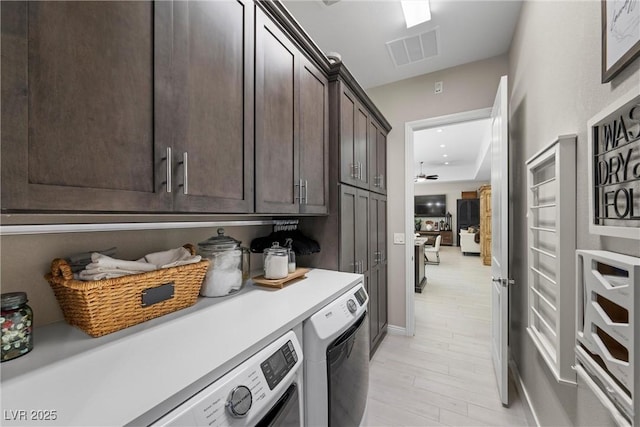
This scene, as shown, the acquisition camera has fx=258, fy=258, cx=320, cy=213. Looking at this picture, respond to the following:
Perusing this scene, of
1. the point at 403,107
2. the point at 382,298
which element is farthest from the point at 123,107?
the point at 403,107

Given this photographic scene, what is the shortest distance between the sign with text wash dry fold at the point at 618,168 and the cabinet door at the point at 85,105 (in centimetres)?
139

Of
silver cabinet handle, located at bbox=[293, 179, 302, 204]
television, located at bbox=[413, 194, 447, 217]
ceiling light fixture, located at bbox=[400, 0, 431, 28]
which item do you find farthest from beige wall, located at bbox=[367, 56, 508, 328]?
television, located at bbox=[413, 194, 447, 217]

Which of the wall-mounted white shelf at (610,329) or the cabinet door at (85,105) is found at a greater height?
the cabinet door at (85,105)

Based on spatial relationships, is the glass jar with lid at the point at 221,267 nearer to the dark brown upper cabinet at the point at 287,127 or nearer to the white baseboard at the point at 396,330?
the dark brown upper cabinet at the point at 287,127

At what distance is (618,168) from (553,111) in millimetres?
732

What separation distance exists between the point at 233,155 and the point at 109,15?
544 mm

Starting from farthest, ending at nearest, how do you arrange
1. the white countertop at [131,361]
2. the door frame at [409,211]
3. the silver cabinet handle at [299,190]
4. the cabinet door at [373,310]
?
the door frame at [409,211] < the cabinet door at [373,310] < the silver cabinet handle at [299,190] < the white countertop at [131,361]

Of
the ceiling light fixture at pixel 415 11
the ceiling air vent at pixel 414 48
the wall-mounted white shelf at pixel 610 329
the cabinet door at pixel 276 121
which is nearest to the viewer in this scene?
the wall-mounted white shelf at pixel 610 329

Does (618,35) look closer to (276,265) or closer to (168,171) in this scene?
(168,171)

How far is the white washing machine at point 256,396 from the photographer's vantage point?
1.95ft

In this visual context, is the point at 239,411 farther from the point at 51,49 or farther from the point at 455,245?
the point at 455,245

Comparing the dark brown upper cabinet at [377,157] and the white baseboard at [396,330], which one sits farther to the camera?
the white baseboard at [396,330]

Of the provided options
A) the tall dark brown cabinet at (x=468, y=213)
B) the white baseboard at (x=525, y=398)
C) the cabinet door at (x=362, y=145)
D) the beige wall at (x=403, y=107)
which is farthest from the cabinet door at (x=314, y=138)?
the tall dark brown cabinet at (x=468, y=213)

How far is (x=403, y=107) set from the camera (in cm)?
302
